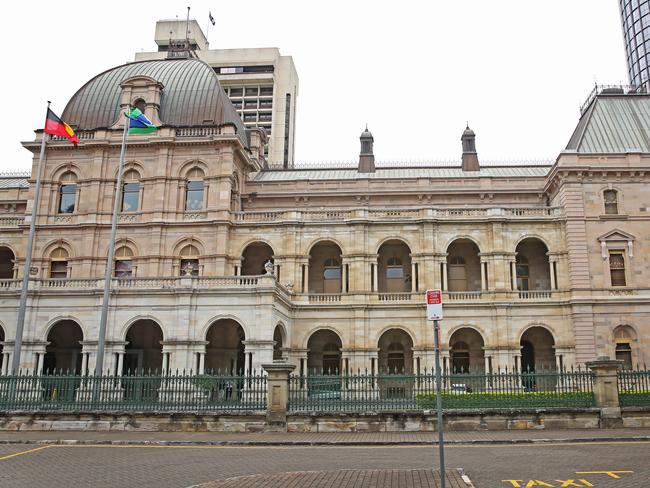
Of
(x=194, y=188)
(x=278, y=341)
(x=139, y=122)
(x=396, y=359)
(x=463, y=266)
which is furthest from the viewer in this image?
(x=463, y=266)

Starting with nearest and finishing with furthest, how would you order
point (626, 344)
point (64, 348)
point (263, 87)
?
point (626, 344)
point (64, 348)
point (263, 87)

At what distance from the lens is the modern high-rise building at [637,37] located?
98188 mm

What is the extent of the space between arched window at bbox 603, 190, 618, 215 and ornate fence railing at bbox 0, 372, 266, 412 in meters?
26.2

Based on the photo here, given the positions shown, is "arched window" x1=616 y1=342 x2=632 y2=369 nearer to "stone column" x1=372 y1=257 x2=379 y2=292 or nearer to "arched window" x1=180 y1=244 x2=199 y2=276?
"stone column" x1=372 y1=257 x2=379 y2=292

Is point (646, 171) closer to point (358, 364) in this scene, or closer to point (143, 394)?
point (358, 364)

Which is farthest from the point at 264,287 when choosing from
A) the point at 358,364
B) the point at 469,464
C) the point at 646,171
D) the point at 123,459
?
the point at 646,171

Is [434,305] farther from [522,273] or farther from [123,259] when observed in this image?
[123,259]

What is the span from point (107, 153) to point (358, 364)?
68.1 ft

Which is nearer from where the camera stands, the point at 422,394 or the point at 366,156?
the point at 422,394

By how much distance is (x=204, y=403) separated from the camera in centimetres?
2036

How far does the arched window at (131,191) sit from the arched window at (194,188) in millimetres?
3198

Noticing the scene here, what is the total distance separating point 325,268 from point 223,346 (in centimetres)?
879

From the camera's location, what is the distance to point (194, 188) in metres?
39.6

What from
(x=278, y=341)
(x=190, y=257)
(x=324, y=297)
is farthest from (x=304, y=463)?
(x=190, y=257)
